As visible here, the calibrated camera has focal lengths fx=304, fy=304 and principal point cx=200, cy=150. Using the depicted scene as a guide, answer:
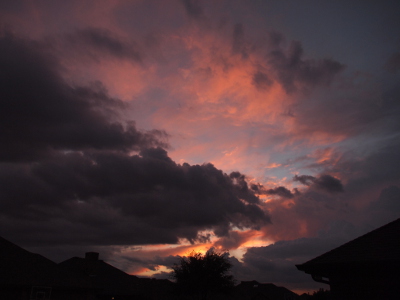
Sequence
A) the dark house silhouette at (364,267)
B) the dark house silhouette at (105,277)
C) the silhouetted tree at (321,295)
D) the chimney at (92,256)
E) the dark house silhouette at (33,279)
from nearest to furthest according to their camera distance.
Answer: the dark house silhouette at (364,267)
the dark house silhouette at (33,279)
the silhouetted tree at (321,295)
the dark house silhouette at (105,277)
the chimney at (92,256)

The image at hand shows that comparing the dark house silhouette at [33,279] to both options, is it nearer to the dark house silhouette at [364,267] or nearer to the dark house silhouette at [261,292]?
the dark house silhouette at [364,267]

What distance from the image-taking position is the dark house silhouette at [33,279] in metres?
24.3

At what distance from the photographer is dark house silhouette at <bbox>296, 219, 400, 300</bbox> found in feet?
37.8

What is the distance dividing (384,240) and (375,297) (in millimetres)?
2651

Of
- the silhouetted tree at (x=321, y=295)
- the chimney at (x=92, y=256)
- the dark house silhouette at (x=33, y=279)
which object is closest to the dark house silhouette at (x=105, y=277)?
the chimney at (x=92, y=256)

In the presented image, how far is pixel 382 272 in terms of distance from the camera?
1173 centimetres

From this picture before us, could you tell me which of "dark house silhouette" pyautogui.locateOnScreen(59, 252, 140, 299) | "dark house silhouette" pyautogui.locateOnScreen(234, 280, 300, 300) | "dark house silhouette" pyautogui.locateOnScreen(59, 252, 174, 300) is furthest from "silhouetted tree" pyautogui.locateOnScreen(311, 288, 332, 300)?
"dark house silhouette" pyautogui.locateOnScreen(234, 280, 300, 300)

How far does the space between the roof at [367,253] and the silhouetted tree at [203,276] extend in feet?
103

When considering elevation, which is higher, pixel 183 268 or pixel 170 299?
pixel 183 268

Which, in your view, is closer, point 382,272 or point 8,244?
point 382,272

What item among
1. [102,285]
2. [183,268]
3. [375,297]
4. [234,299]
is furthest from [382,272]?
[234,299]

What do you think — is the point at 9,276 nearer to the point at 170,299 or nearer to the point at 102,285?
the point at 102,285

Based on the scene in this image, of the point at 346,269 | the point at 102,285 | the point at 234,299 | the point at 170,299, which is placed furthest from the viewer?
the point at 234,299

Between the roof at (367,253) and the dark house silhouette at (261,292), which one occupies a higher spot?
the roof at (367,253)
